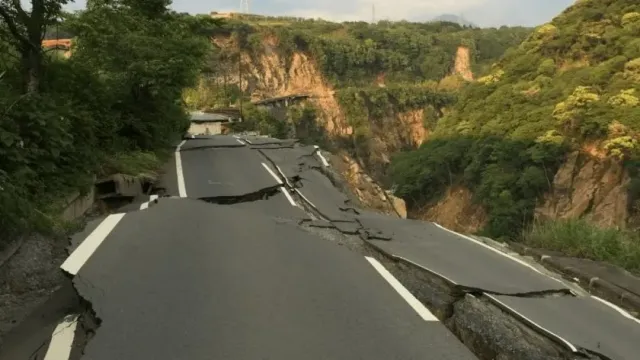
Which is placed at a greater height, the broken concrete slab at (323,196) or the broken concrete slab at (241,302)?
the broken concrete slab at (241,302)

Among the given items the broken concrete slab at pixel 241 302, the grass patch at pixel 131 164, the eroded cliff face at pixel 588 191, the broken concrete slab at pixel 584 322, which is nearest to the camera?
the broken concrete slab at pixel 241 302

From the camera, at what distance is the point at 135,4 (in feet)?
55.3

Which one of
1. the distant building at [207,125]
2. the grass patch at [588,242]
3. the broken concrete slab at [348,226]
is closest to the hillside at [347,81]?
the distant building at [207,125]

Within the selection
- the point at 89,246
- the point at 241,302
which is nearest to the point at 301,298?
the point at 241,302

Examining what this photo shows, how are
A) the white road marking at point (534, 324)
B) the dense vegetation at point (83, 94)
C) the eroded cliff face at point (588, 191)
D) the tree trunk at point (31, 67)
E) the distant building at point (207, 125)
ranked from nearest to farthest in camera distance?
the white road marking at point (534, 324) < the dense vegetation at point (83, 94) < the tree trunk at point (31, 67) < the eroded cliff face at point (588, 191) < the distant building at point (207, 125)

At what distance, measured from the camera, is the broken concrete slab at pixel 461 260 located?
6.72m

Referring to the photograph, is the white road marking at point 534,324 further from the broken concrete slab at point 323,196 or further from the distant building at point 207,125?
the distant building at point 207,125

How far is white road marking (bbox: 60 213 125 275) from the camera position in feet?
18.9

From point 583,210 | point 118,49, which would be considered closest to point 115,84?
point 118,49

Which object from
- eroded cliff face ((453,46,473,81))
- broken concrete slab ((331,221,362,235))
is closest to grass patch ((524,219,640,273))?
broken concrete slab ((331,221,362,235))

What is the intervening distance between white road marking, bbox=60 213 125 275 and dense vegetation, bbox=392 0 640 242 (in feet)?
114

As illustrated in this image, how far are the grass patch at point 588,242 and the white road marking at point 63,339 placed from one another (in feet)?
24.1

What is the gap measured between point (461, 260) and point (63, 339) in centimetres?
527

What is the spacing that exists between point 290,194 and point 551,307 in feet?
24.8
